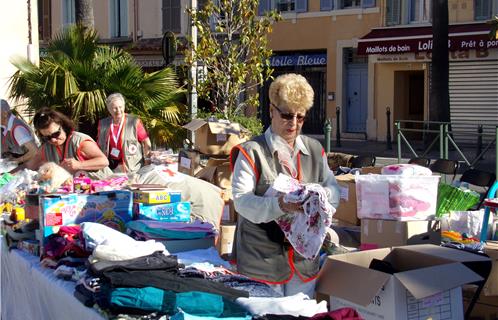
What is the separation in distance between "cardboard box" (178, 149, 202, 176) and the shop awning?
48.5 feet

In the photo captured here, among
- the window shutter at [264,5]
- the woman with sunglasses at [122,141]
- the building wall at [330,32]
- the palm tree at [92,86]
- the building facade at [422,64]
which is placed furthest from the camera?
the window shutter at [264,5]

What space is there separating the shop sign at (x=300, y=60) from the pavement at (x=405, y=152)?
254 cm

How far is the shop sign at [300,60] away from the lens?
25219 mm

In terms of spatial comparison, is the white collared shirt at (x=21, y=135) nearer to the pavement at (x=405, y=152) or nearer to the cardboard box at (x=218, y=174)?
the cardboard box at (x=218, y=174)

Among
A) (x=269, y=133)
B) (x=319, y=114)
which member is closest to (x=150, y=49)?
→ (x=319, y=114)

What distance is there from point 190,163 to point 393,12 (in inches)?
661

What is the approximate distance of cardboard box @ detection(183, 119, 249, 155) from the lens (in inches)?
317

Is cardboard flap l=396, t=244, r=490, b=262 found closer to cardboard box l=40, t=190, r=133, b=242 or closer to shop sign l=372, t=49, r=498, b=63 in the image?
cardboard box l=40, t=190, r=133, b=242

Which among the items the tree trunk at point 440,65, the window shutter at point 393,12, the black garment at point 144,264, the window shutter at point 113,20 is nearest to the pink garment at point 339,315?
the black garment at point 144,264

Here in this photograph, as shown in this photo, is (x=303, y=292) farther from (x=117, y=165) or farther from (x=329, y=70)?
(x=329, y=70)

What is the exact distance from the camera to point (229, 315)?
3.08m

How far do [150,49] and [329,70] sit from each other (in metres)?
7.43

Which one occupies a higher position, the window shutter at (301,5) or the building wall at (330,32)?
the window shutter at (301,5)

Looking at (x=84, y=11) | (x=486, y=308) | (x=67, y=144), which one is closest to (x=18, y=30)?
(x=84, y=11)
